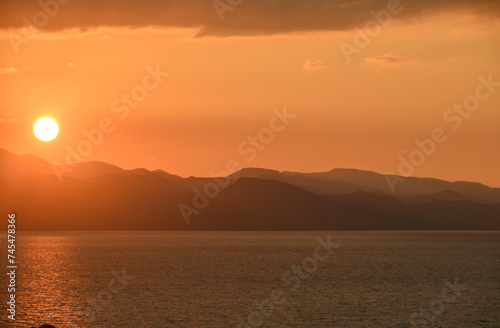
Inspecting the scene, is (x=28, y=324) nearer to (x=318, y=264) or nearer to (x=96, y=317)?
(x=96, y=317)

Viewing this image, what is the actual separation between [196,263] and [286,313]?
3202 inches

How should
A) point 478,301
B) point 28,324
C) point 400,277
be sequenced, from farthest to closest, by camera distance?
1. point 400,277
2. point 478,301
3. point 28,324

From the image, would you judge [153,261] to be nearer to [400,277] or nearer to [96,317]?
[400,277]

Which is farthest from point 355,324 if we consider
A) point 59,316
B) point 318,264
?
point 318,264

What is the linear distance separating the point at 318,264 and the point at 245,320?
8540 cm

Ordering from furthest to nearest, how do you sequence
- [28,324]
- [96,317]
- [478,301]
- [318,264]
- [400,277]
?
[318,264], [400,277], [478,301], [96,317], [28,324]

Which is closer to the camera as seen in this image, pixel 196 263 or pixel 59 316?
pixel 59 316

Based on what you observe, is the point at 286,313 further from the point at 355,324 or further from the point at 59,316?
the point at 59,316

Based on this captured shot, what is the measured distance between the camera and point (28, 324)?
221 ft

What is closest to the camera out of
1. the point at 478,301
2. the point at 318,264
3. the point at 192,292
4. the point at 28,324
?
the point at 28,324

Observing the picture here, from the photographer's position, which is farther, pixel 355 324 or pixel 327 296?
pixel 327 296

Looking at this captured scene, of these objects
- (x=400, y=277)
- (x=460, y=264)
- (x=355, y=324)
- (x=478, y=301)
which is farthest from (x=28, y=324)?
(x=460, y=264)

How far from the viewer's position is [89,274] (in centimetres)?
12606

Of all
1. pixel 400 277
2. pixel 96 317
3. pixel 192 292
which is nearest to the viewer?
pixel 96 317
